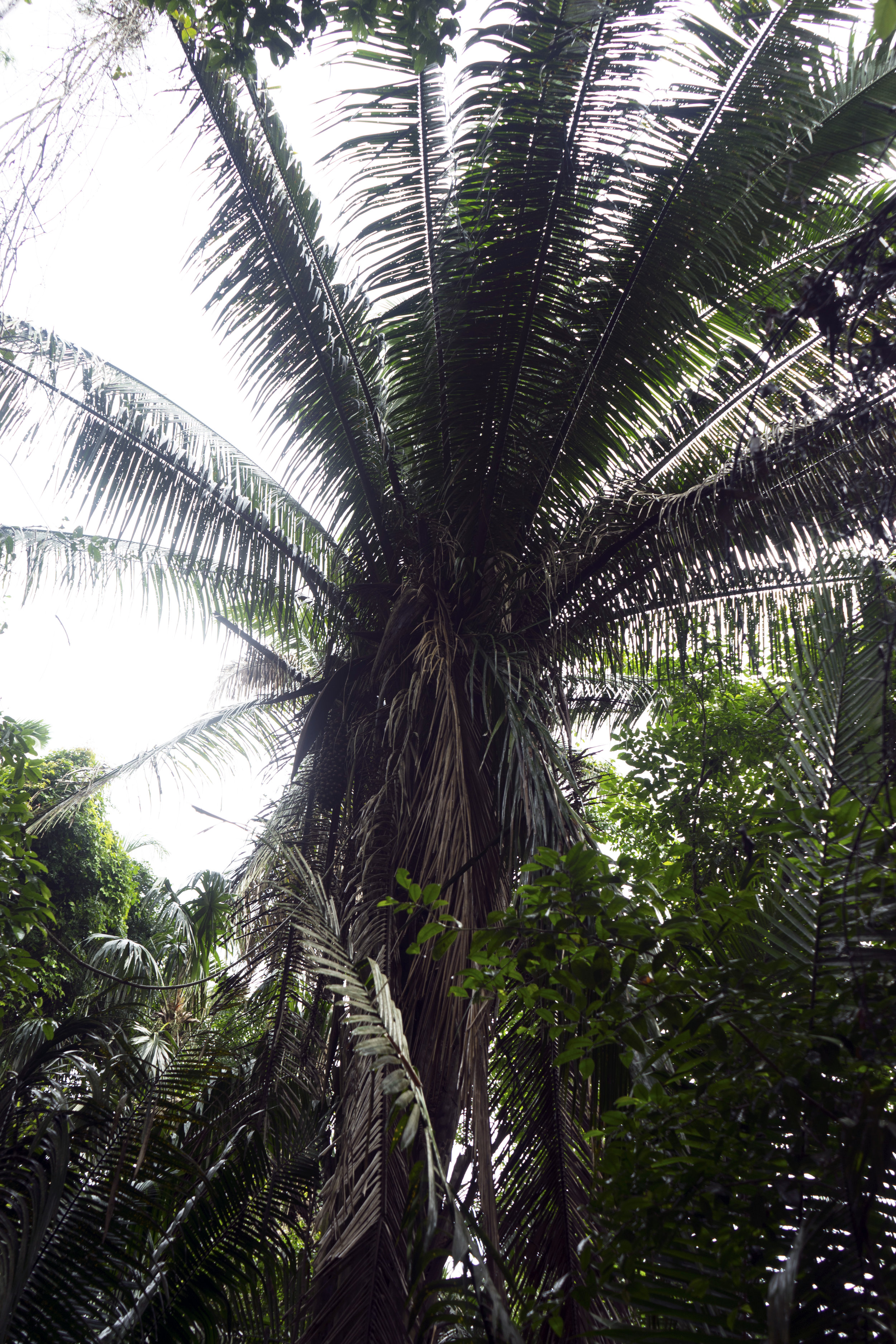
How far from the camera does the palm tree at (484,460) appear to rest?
3.21 m

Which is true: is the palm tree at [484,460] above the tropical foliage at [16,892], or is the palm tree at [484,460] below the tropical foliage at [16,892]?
above

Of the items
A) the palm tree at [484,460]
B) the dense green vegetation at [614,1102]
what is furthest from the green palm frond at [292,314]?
the dense green vegetation at [614,1102]

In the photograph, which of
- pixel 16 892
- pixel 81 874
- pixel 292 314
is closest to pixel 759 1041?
pixel 16 892

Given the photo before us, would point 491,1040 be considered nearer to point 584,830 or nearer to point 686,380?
point 584,830

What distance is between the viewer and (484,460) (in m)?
4.37

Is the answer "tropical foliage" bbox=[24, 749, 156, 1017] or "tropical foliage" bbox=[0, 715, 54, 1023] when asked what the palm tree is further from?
"tropical foliage" bbox=[24, 749, 156, 1017]

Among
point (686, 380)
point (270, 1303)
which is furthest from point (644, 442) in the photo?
point (270, 1303)

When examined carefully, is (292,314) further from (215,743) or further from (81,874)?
(81,874)

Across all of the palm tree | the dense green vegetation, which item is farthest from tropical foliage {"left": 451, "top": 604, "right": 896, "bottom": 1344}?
the palm tree

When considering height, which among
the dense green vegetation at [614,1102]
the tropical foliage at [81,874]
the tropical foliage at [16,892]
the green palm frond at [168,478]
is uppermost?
the green palm frond at [168,478]

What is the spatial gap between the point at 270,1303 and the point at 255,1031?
2087 millimetres

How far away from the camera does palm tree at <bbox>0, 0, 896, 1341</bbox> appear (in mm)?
3211

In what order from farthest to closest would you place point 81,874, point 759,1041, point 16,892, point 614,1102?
point 81,874, point 16,892, point 614,1102, point 759,1041

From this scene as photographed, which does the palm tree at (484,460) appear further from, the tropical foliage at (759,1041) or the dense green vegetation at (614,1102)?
the tropical foliage at (759,1041)
